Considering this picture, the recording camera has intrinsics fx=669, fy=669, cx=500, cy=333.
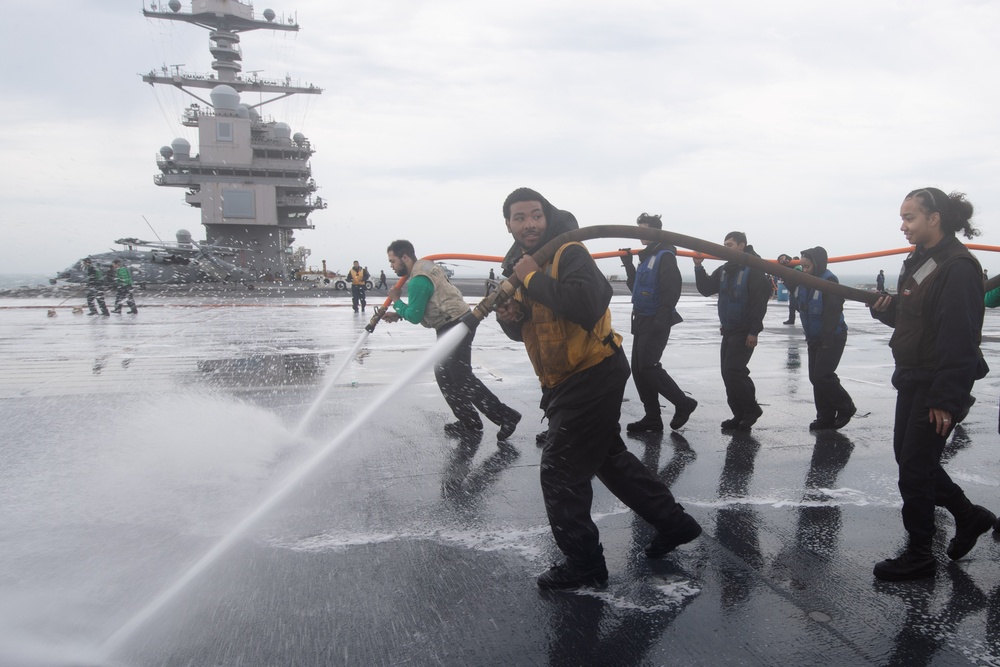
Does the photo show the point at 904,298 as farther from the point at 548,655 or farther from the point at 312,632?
the point at 312,632

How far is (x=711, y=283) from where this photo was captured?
21.8 ft

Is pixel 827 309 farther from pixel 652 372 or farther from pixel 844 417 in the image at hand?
pixel 652 372

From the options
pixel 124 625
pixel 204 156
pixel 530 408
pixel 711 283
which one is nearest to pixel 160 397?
pixel 530 408

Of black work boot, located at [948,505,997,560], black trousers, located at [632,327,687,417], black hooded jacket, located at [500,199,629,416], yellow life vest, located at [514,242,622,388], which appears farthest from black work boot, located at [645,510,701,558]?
black trousers, located at [632,327,687,417]

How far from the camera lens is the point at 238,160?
51.2 metres

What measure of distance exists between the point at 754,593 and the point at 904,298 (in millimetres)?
1621

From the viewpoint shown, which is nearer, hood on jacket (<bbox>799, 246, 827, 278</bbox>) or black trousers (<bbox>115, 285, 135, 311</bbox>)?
hood on jacket (<bbox>799, 246, 827, 278</bbox>)

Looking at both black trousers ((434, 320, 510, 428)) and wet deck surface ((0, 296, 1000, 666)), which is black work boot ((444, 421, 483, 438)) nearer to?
black trousers ((434, 320, 510, 428))

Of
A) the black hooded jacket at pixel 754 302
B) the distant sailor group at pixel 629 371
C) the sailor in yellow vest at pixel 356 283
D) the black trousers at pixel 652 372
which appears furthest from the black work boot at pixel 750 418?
the sailor in yellow vest at pixel 356 283

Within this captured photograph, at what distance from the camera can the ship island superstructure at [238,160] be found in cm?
5138

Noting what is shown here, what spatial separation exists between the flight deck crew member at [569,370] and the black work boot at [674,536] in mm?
399

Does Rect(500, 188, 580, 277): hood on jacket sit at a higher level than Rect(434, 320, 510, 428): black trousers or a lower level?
higher

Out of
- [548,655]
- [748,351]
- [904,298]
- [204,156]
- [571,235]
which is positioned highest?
[204,156]

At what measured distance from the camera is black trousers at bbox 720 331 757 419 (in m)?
6.08
